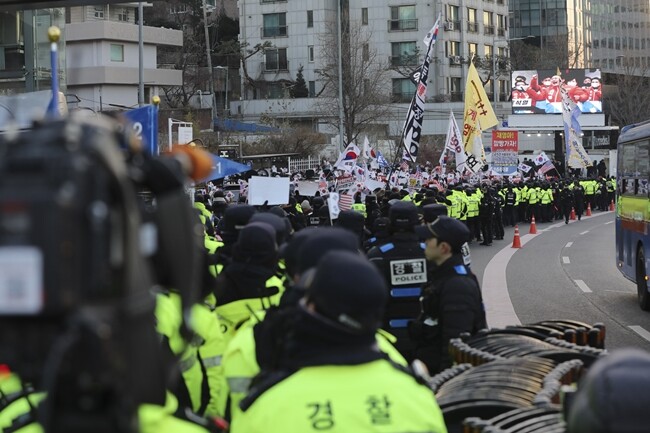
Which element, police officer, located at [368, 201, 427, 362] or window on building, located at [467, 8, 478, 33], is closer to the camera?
police officer, located at [368, 201, 427, 362]

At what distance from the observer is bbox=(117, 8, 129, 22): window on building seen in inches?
2721

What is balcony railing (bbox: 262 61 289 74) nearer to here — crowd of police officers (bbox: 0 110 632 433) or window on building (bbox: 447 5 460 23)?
window on building (bbox: 447 5 460 23)

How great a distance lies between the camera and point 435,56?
80.4 metres

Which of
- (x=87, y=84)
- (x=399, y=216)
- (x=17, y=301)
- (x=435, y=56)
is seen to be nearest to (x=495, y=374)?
(x=399, y=216)

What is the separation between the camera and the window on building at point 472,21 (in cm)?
8425

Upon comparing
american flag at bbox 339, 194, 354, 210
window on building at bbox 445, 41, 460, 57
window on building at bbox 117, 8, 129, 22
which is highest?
window on building at bbox 117, 8, 129, 22

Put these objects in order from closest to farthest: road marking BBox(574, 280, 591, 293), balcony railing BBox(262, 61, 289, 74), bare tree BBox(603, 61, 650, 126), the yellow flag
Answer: road marking BBox(574, 280, 591, 293) < the yellow flag < balcony railing BBox(262, 61, 289, 74) < bare tree BBox(603, 61, 650, 126)

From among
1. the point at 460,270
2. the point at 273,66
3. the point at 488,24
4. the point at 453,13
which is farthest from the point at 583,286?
the point at 488,24

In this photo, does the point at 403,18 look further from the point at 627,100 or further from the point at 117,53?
the point at 627,100

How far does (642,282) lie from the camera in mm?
17281

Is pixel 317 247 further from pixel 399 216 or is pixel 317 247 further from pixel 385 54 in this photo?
pixel 385 54

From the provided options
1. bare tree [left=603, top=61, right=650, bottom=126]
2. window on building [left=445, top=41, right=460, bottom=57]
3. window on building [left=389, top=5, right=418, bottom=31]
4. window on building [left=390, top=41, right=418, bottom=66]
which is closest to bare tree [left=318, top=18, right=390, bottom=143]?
window on building [left=390, top=41, right=418, bottom=66]

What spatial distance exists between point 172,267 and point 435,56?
79481 mm

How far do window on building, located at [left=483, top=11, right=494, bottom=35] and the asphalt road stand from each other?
52941 millimetres
